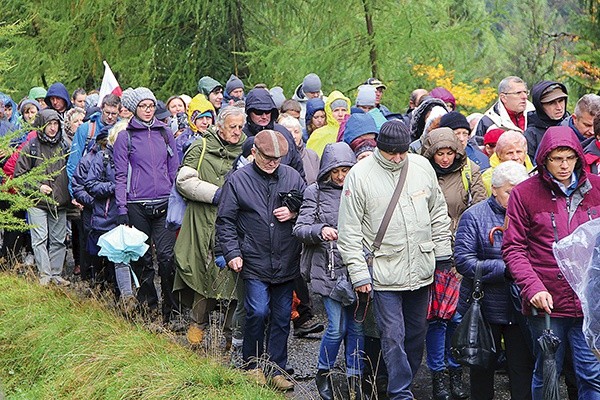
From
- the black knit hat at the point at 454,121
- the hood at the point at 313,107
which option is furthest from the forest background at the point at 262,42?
the black knit hat at the point at 454,121

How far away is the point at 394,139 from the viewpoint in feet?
19.7

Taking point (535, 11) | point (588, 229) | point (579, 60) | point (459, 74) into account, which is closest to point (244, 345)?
point (588, 229)

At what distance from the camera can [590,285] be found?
5.06 metres

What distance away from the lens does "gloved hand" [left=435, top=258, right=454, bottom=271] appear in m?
6.49

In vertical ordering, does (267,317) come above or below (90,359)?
→ above

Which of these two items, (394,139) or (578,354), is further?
(394,139)

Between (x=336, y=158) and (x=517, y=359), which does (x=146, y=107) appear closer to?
(x=336, y=158)

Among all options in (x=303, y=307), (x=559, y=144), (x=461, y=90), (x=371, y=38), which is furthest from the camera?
(x=461, y=90)

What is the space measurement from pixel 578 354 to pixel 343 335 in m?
1.77

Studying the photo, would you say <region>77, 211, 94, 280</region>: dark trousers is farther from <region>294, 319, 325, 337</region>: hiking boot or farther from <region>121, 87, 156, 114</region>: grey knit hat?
<region>294, 319, 325, 337</region>: hiking boot

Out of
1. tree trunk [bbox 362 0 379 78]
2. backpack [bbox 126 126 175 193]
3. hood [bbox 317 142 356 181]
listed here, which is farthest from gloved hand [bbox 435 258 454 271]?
tree trunk [bbox 362 0 379 78]

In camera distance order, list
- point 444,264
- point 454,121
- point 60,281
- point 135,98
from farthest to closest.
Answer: point 60,281 → point 135,98 → point 454,121 → point 444,264

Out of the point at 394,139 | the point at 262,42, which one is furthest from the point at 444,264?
the point at 262,42

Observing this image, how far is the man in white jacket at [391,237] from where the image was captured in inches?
238
